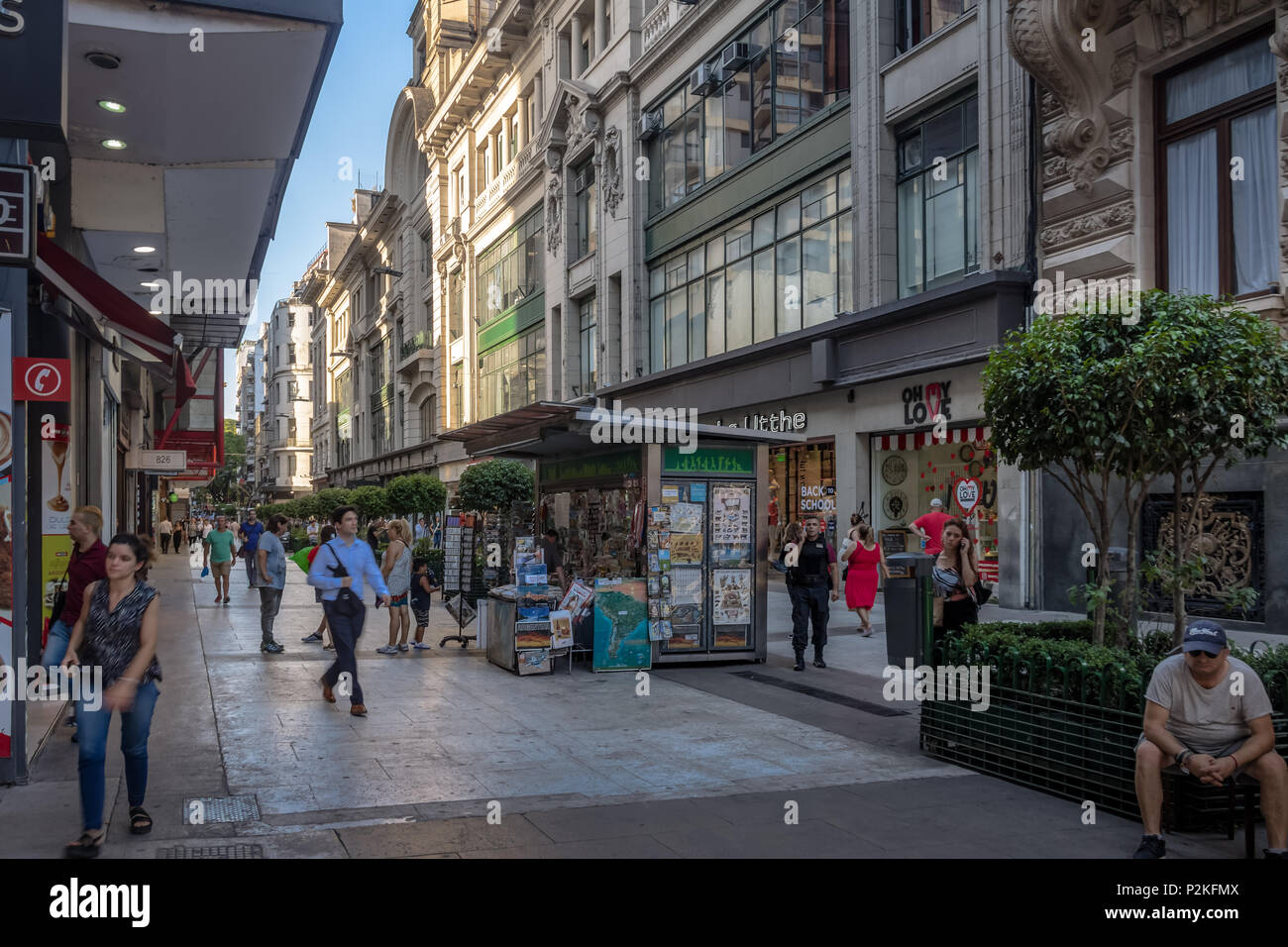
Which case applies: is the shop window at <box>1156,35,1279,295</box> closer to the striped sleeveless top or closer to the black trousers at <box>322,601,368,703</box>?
the black trousers at <box>322,601,368,703</box>

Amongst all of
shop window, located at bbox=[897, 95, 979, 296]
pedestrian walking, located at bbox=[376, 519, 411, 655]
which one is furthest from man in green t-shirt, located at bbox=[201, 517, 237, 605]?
shop window, located at bbox=[897, 95, 979, 296]

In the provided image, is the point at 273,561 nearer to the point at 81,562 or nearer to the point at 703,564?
the point at 703,564

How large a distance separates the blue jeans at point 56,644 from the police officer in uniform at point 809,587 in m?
7.52

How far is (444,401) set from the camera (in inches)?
1960

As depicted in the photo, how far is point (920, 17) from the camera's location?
19.5 metres

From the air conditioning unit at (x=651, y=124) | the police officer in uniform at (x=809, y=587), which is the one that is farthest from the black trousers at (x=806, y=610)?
the air conditioning unit at (x=651, y=124)

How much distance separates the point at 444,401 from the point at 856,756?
43195mm

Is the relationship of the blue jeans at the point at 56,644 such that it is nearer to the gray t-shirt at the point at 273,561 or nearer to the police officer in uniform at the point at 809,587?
the gray t-shirt at the point at 273,561

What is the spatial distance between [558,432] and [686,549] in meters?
2.00

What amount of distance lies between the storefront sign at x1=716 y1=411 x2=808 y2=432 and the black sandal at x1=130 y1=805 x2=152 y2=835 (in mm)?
16806

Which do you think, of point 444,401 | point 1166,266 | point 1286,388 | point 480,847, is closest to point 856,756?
point 480,847

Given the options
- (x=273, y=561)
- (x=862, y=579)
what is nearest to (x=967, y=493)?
(x=862, y=579)

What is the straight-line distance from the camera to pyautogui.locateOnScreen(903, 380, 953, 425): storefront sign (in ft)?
60.5

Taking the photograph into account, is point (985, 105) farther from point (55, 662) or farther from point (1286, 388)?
point (55, 662)
